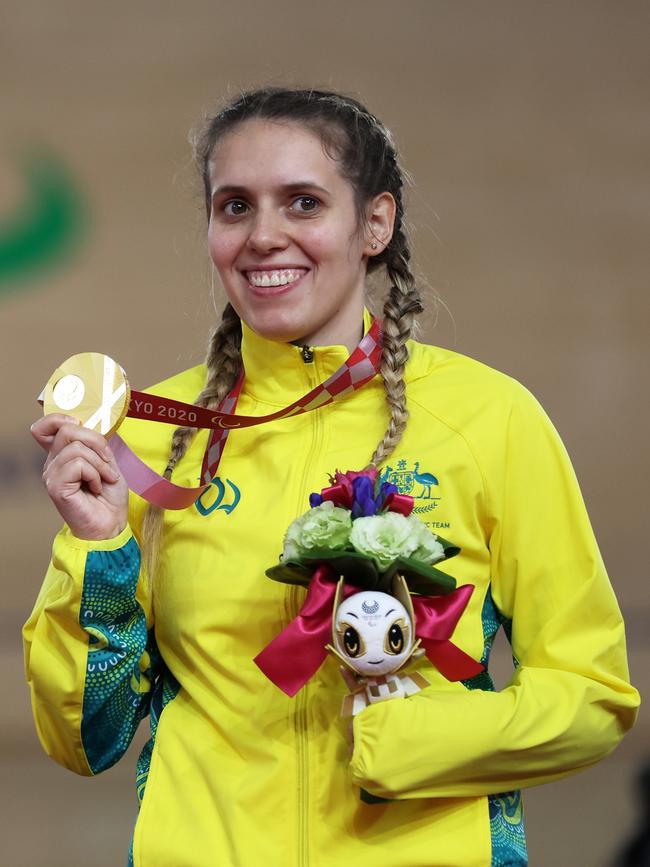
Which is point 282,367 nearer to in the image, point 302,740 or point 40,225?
point 302,740

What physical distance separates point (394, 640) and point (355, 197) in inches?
28.0

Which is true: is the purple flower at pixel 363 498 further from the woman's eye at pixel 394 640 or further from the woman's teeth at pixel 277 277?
the woman's teeth at pixel 277 277

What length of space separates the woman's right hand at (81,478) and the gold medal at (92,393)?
23 millimetres

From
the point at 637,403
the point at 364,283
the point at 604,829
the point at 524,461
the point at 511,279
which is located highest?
the point at 511,279

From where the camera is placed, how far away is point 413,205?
12.1 feet

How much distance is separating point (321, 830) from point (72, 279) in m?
2.40

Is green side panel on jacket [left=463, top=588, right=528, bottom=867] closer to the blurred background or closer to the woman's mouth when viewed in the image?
the woman's mouth

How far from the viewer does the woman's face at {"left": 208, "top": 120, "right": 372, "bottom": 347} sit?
1993 mm

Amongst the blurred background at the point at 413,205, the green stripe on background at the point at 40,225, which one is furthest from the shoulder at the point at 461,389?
the green stripe on background at the point at 40,225

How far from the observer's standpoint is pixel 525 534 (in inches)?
75.4

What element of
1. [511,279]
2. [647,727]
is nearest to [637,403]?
[511,279]

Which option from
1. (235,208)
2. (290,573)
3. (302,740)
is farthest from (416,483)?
(235,208)

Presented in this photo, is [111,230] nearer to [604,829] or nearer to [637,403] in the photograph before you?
[637,403]

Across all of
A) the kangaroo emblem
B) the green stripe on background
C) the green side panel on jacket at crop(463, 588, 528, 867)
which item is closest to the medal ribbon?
the kangaroo emblem
